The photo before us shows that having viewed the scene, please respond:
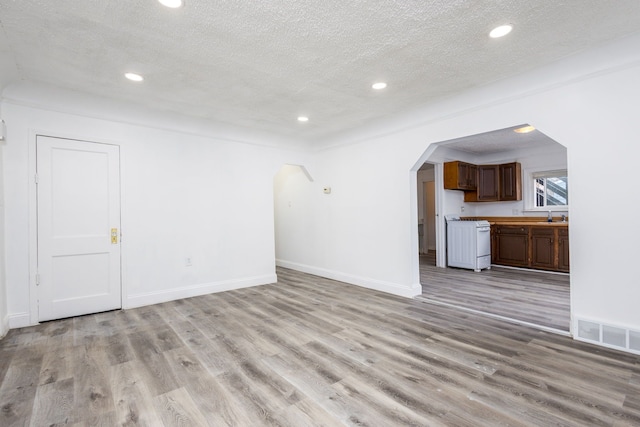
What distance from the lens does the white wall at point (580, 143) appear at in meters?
2.57

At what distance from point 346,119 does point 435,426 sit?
12.6 ft

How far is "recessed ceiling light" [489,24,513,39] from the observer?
7.55 ft

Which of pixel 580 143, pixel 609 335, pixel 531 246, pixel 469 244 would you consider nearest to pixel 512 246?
pixel 531 246

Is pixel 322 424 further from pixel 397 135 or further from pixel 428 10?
pixel 397 135

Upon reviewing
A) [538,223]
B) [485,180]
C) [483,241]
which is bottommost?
[483,241]

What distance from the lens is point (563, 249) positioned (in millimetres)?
Answer: 5633

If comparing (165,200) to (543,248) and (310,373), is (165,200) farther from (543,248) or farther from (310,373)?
(543,248)

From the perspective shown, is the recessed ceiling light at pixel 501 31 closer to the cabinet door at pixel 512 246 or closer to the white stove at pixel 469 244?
the white stove at pixel 469 244

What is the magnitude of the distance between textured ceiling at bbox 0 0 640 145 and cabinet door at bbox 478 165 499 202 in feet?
13.6

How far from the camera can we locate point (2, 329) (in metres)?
3.04

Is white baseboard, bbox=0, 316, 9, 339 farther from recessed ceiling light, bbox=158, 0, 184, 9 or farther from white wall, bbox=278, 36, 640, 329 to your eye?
white wall, bbox=278, 36, 640, 329

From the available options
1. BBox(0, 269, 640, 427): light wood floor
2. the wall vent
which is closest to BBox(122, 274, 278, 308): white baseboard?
BBox(0, 269, 640, 427): light wood floor

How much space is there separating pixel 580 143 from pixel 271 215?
4.24 m

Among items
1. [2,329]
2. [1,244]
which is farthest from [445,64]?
[2,329]
